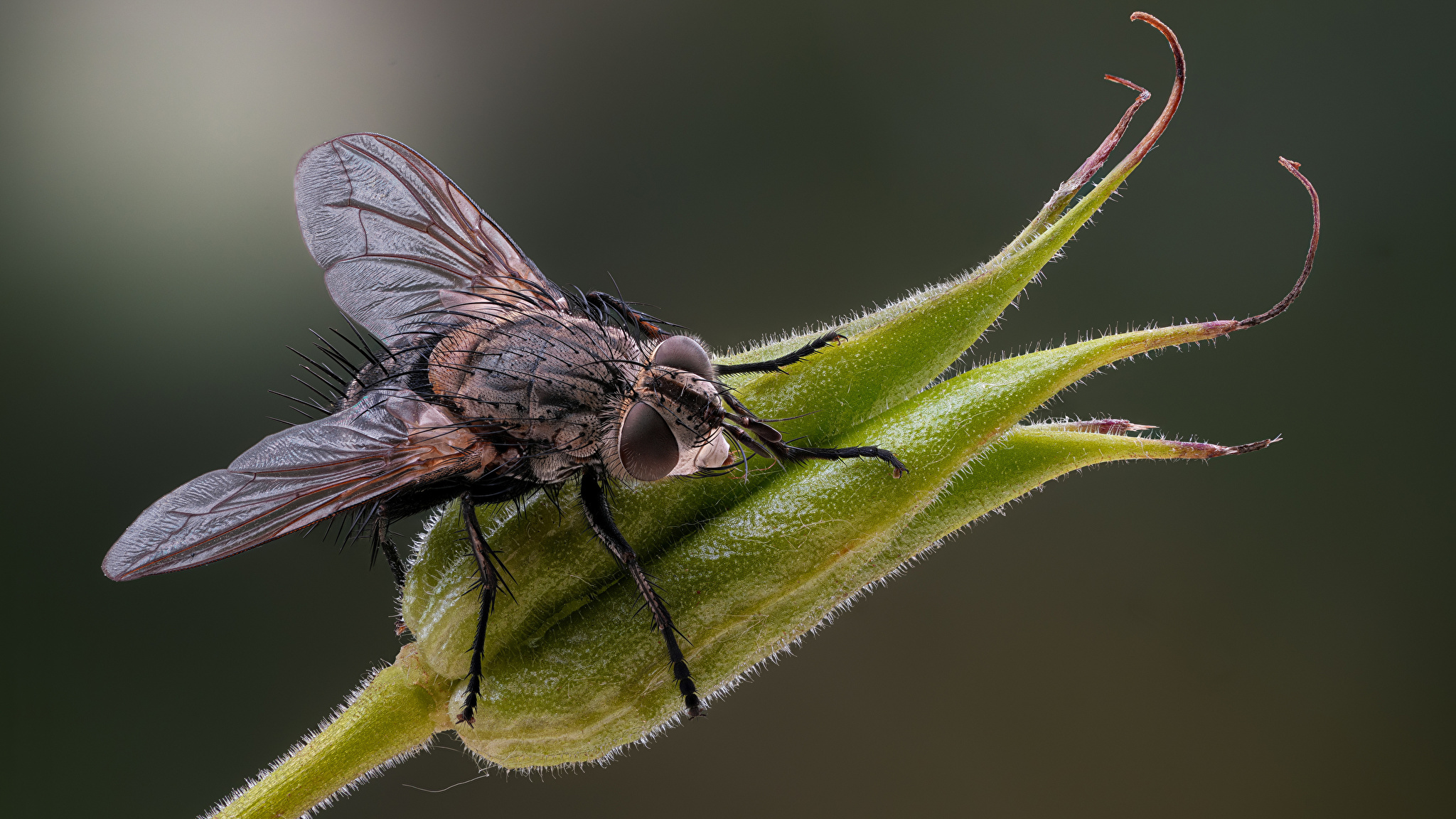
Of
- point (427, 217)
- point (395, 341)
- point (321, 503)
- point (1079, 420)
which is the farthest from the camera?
point (427, 217)

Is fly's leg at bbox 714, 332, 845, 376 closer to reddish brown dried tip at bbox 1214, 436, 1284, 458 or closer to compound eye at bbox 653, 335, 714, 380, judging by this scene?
compound eye at bbox 653, 335, 714, 380

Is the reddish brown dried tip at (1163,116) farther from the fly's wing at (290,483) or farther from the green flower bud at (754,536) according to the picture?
the fly's wing at (290,483)

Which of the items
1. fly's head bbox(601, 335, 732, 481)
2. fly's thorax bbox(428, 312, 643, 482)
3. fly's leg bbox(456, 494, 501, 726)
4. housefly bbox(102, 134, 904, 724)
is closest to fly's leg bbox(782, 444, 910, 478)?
housefly bbox(102, 134, 904, 724)

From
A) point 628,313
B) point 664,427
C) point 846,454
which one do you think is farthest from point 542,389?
point 846,454

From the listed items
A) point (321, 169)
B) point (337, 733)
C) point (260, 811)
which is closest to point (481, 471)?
point (337, 733)

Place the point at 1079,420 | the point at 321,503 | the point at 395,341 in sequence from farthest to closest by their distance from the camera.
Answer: the point at 395,341
the point at 1079,420
the point at 321,503

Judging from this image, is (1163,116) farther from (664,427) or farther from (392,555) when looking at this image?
(392,555)

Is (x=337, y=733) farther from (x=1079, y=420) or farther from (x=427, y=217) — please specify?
(x=1079, y=420)
